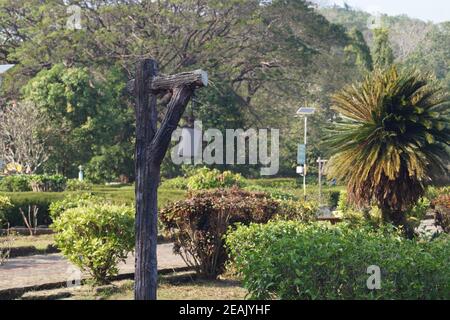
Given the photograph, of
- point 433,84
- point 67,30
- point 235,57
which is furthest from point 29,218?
point 235,57

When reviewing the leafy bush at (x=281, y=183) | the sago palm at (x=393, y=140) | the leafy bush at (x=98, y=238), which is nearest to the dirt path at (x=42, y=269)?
the leafy bush at (x=98, y=238)

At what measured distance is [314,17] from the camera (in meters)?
31.9

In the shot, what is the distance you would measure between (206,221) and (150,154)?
164 inches

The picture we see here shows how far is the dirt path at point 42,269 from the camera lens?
9.77 meters

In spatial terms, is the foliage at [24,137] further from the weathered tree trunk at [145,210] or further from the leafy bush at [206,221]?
the weathered tree trunk at [145,210]

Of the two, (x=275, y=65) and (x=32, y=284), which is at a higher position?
(x=275, y=65)

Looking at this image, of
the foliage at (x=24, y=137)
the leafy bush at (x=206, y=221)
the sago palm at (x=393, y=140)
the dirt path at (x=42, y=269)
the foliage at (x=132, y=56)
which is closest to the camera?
the dirt path at (x=42, y=269)

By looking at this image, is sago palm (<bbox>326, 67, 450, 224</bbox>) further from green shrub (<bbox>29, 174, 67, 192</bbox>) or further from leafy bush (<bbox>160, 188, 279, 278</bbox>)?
green shrub (<bbox>29, 174, 67, 192</bbox>)

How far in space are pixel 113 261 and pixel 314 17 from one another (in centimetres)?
2420

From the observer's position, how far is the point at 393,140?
1086cm

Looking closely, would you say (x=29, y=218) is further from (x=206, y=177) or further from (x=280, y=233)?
(x=280, y=233)

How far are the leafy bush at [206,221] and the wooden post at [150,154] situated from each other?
385cm

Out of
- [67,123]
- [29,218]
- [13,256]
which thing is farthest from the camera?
[67,123]

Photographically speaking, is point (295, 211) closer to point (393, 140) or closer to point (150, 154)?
point (393, 140)
